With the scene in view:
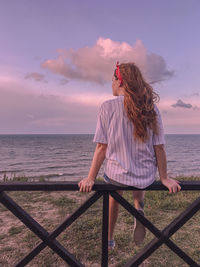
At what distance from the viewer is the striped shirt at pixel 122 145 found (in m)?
2.02

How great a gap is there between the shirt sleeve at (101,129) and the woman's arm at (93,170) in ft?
0.24

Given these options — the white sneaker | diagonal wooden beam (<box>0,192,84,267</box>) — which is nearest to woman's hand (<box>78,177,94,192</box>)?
diagonal wooden beam (<box>0,192,84,267</box>)

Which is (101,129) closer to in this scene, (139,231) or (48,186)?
(48,186)

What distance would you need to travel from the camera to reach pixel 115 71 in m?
2.29

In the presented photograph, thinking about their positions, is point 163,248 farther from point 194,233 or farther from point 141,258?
point 141,258

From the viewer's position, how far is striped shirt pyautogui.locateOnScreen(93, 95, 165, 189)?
6.64 ft

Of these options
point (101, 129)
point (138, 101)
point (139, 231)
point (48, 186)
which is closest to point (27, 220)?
point (48, 186)

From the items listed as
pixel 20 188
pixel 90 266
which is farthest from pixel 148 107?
pixel 90 266

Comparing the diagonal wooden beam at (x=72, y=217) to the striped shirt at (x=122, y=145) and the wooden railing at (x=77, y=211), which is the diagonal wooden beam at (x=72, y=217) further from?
the striped shirt at (x=122, y=145)

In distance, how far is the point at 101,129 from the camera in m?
2.08

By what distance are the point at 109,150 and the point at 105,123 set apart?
0.27m

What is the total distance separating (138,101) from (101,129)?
1.46ft

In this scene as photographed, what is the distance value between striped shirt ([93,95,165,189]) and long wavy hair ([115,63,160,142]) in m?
0.05

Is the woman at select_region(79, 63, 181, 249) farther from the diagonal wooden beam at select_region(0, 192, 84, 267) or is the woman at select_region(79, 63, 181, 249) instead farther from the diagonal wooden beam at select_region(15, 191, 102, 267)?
the diagonal wooden beam at select_region(0, 192, 84, 267)
